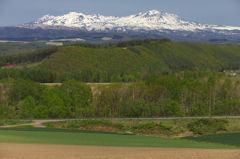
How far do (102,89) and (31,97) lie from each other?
25.7 m

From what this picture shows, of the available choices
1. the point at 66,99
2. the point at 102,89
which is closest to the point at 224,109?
the point at 102,89

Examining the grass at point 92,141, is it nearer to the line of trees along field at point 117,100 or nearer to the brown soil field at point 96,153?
the brown soil field at point 96,153

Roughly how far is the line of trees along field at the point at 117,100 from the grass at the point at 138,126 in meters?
11.8

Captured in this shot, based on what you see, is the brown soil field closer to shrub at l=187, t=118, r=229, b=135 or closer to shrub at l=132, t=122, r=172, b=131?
shrub at l=187, t=118, r=229, b=135

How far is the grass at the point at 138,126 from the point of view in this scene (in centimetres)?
5194

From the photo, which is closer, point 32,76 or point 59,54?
point 32,76

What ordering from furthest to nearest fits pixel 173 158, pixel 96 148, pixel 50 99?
pixel 50 99, pixel 96 148, pixel 173 158

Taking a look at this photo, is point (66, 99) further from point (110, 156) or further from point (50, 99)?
point (110, 156)

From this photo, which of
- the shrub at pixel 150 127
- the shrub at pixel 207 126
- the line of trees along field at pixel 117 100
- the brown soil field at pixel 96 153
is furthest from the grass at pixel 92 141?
the line of trees along field at pixel 117 100

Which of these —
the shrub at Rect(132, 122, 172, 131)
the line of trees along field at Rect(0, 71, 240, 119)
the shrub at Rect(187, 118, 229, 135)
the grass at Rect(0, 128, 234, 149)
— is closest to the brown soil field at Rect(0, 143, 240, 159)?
the grass at Rect(0, 128, 234, 149)

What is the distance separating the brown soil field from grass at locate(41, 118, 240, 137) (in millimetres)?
23929

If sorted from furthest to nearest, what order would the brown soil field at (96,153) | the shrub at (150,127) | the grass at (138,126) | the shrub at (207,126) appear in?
1. the shrub at (150,127)
2. the grass at (138,126)
3. the shrub at (207,126)
4. the brown soil field at (96,153)

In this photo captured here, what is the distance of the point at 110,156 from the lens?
24859 mm

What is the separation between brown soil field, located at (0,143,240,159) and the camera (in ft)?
80.2
